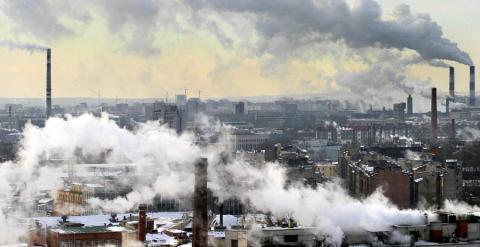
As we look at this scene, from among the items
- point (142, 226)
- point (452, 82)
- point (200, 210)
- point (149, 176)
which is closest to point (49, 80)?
point (452, 82)

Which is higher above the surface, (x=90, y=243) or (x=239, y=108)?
(x=239, y=108)

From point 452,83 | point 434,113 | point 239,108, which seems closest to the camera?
point 434,113

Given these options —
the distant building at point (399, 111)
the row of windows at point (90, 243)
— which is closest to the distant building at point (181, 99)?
the distant building at point (399, 111)

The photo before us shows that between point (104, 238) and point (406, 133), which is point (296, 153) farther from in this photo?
point (406, 133)

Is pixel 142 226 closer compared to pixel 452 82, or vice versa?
pixel 142 226

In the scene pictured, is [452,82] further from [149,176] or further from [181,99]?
[149,176]

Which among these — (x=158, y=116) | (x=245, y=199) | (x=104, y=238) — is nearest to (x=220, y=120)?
(x=158, y=116)

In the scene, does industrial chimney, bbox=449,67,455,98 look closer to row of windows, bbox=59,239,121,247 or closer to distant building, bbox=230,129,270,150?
distant building, bbox=230,129,270,150

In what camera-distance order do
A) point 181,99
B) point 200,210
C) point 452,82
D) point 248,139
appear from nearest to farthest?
point 200,210, point 248,139, point 452,82, point 181,99
